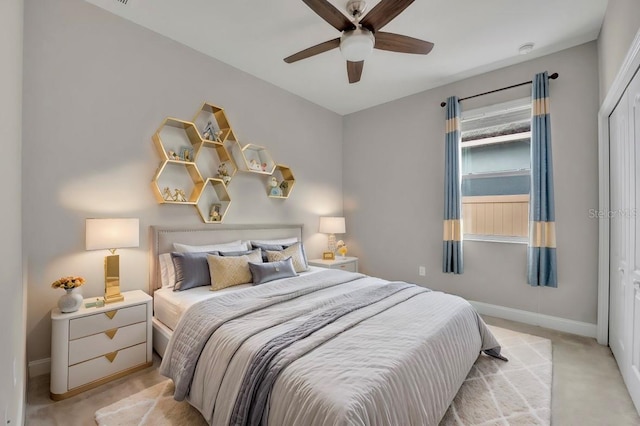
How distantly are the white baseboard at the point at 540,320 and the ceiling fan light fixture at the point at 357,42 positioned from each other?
123 inches

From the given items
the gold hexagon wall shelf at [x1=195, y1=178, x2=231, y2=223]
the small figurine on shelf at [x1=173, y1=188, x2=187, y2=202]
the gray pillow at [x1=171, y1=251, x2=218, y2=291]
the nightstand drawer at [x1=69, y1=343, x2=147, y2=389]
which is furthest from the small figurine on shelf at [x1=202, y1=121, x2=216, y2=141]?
the nightstand drawer at [x1=69, y1=343, x2=147, y2=389]

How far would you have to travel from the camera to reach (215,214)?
3.23m

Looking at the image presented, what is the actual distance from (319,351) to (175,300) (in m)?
1.45

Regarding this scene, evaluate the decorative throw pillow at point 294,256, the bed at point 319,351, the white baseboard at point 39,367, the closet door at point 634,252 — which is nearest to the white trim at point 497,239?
the closet door at point 634,252

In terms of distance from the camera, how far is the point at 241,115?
11.7ft

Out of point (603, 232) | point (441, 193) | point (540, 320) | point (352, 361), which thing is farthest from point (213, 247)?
point (603, 232)

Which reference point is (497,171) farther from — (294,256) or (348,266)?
(294,256)

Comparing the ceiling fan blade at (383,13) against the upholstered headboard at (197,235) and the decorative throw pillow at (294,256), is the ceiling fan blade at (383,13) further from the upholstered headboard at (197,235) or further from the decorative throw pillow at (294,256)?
the upholstered headboard at (197,235)

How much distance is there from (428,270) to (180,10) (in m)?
3.94

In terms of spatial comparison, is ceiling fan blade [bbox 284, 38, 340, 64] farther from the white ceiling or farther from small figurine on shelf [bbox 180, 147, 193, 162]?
small figurine on shelf [bbox 180, 147, 193, 162]

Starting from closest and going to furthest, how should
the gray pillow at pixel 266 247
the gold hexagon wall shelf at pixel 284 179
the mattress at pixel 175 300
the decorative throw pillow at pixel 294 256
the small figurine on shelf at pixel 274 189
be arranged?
the mattress at pixel 175 300 → the decorative throw pillow at pixel 294 256 → the gray pillow at pixel 266 247 → the small figurine on shelf at pixel 274 189 → the gold hexagon wall shelf at pixel 284 179

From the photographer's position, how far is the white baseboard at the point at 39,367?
2.20 m

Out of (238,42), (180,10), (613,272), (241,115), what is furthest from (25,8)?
(613,272)

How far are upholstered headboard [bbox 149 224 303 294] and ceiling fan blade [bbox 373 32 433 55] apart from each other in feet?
7.63
